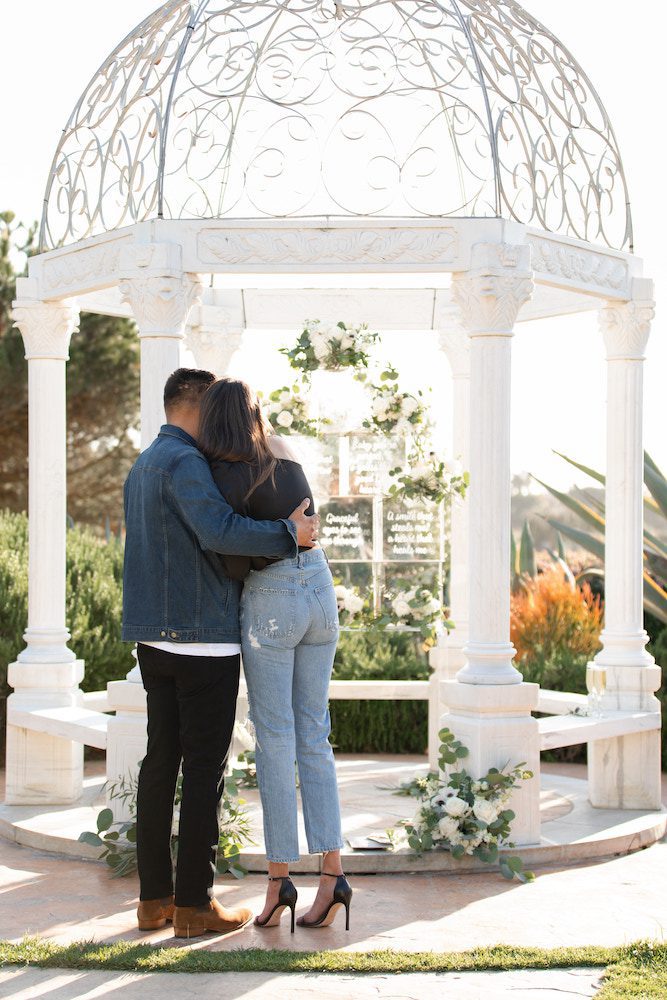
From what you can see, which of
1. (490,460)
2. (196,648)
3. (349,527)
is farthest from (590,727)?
(196,648)

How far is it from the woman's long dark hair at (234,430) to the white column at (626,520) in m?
3.12

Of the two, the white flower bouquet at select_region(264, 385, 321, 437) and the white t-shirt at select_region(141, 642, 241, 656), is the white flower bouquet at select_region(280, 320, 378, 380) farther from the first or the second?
the white t-shirt at select_region(141, 642, 241, 656)

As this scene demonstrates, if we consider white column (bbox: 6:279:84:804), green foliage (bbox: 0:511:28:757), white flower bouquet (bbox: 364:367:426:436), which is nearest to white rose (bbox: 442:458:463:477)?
white flower bouquet (bbox: 364:367:426:436)

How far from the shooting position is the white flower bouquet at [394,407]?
24.4ft

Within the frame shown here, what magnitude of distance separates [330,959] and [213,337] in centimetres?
517

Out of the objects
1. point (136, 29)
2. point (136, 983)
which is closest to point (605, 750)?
point (136, 983)

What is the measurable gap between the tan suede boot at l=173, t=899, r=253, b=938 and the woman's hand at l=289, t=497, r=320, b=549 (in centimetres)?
141

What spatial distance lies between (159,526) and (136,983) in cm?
160

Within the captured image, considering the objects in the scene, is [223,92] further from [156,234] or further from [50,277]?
[50,277]

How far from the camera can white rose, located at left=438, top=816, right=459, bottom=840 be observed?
5555 millimetres

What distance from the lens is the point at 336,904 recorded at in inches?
182

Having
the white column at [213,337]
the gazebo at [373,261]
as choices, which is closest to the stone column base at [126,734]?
the gazebo at [373,261]

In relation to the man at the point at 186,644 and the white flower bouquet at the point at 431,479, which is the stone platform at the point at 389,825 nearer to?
the man at the point at 186,644

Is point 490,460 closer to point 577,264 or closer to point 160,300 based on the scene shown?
point 577,264
